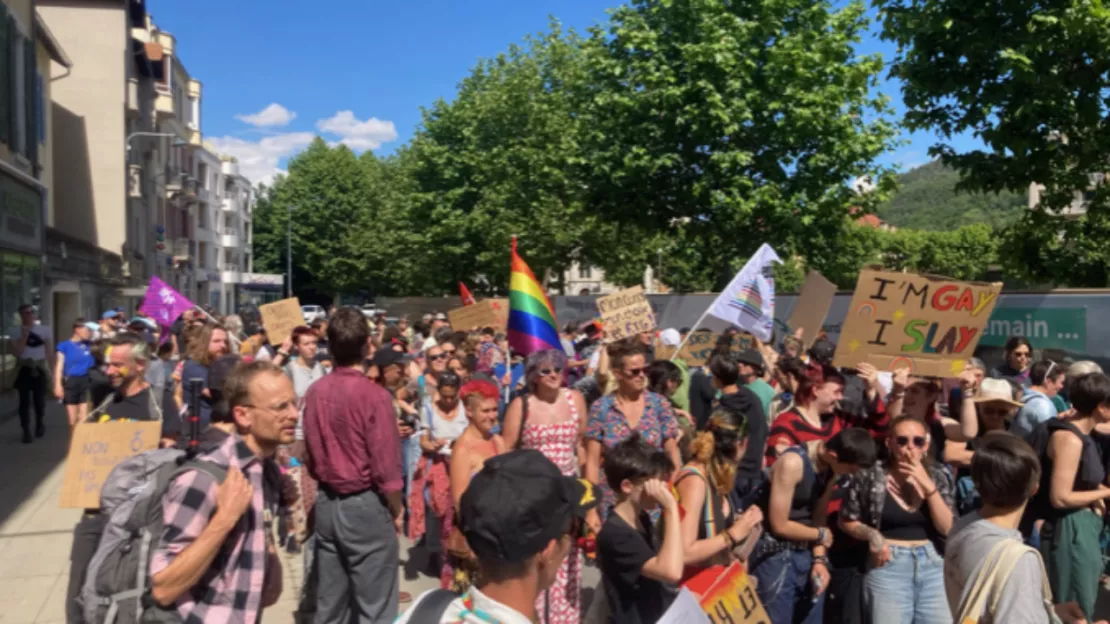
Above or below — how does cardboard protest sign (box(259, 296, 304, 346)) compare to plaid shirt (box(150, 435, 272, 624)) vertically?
above

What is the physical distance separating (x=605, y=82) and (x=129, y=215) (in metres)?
21.4

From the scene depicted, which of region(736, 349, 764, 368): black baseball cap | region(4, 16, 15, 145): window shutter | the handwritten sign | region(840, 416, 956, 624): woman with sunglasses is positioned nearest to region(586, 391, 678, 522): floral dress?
region(840, 416, 956, 624): woman with sunglasses

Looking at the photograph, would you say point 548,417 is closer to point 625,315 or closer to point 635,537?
point 635,537

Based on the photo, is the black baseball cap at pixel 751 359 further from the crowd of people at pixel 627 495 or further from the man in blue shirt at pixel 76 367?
the man in blue shirt at pixel 76 367

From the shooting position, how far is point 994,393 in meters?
6.10

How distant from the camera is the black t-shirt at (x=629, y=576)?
378 centimetres

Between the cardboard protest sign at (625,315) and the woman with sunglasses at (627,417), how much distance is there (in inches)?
203

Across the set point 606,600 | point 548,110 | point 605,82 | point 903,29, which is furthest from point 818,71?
point 606,600

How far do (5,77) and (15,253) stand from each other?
3.44 m

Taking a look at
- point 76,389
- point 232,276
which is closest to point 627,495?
point 76,389

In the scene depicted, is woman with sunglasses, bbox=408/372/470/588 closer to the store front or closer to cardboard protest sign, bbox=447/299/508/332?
cardboard protest sign, bbox=447/299/508/332

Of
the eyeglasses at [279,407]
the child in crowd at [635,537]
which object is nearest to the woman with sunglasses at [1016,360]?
the child in crowd at [635,537]

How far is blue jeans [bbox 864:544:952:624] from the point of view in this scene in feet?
14.0

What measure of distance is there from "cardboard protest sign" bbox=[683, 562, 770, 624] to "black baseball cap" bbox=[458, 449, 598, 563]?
4.99 ft
